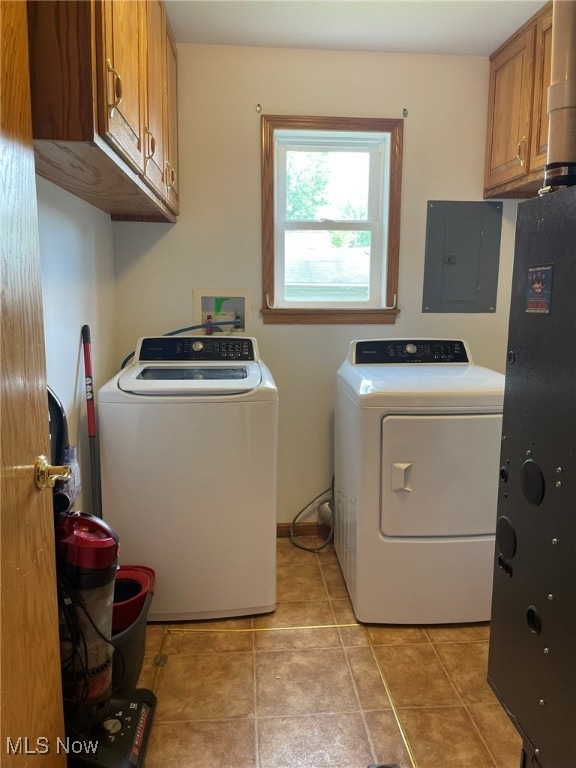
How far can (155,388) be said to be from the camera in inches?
→ 75.9

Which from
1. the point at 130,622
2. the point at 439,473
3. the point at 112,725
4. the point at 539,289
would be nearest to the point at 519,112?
the point at 439,473

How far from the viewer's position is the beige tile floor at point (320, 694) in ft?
4.98

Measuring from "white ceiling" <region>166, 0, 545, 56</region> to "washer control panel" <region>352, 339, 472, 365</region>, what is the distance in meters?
1.32

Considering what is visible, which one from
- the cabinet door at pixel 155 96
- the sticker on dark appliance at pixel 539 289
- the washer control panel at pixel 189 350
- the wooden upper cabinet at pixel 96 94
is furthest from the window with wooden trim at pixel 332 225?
the sticker on dark appliance at pixel 539 289

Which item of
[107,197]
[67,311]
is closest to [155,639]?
[67,311]

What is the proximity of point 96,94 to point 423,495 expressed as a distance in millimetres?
1601

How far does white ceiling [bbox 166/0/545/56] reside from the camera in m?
2.09

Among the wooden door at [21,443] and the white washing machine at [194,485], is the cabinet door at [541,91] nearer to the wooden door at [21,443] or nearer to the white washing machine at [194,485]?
the white washing machine at [194,485]

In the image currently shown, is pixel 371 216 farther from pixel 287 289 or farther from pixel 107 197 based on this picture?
pixel 107 197

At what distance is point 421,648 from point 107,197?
78.8 inches

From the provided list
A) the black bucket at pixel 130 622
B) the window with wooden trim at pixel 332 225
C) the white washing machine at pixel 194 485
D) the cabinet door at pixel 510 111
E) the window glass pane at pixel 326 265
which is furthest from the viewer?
the window glass pane at pixel 326 265

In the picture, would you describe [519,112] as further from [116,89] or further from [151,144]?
[116,89]

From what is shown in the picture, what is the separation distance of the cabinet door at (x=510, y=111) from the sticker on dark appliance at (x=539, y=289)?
1.50 metres

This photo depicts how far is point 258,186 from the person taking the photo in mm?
2582
